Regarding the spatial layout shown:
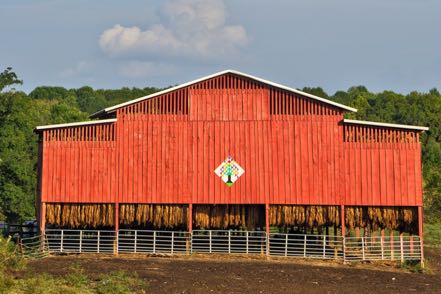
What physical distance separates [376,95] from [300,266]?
320ft

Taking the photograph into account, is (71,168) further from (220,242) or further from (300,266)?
(300,266)

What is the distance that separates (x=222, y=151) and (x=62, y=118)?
47.5m

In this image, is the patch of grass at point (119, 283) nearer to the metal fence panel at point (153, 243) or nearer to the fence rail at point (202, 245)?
the metal fence panel at point (153, 243)

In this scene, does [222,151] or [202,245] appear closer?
[222,151]

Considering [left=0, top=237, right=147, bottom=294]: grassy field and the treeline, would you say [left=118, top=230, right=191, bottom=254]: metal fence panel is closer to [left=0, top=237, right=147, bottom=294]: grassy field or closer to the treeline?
[left=0, top=237, right=147, bottom=294]: grassy field

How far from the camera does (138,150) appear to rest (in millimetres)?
34750

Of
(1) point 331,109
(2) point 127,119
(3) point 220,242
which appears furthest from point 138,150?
(1) point 331,109

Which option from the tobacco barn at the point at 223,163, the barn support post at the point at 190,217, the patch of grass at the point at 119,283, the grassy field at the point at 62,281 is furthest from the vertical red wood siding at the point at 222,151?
the patch of grass at the point at 119,283

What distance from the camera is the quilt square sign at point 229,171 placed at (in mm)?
34438

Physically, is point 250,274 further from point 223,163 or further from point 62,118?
point 62,118

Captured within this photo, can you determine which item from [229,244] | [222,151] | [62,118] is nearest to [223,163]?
[222,151]

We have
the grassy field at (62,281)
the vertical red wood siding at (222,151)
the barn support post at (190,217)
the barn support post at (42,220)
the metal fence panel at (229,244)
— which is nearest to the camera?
the grassy field at (62,281)

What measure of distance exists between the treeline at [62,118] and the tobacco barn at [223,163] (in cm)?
1658

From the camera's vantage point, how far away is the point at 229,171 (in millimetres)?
34438
